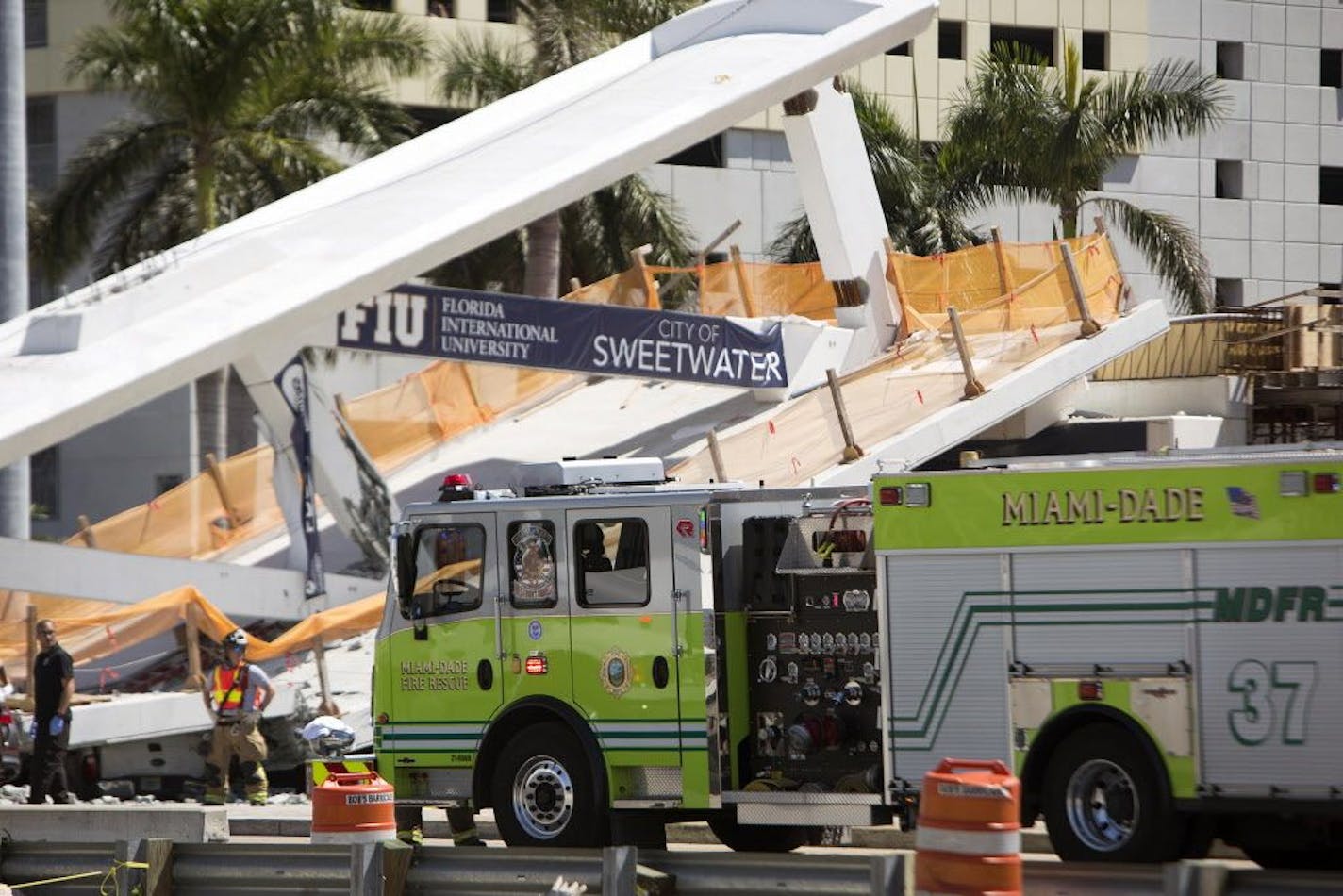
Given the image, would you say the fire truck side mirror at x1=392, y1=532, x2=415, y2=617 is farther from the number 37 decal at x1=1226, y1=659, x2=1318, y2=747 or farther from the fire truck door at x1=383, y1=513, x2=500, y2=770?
the number 37 decal at x1=1226, y1=659, x2=1318, y2=747

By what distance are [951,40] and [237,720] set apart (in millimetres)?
49206

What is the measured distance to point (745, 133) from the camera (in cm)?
6141

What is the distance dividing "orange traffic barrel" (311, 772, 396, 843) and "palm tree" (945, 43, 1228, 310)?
34237mm

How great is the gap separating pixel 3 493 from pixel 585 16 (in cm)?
2123

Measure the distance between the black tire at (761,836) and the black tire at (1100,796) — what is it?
2668mm

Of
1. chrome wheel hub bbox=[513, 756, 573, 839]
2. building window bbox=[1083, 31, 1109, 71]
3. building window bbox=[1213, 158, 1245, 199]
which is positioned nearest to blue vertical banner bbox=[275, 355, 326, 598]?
chrome wheel hub bbox=[513, 756, 573, 839]

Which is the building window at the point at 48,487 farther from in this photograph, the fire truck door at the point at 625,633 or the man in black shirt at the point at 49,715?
the fire truck door at the point at 625,633

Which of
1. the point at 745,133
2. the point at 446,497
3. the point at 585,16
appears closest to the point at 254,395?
the point at 446,497

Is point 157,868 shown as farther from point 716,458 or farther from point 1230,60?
point 1230,60

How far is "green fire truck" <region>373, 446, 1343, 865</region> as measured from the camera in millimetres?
11859

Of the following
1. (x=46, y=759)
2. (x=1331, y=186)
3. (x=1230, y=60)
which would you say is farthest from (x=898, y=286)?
(x=1331, y=186)

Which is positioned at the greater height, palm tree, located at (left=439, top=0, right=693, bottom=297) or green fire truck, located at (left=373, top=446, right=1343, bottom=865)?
palm tree, located at (left=439, top=0, right=693, bottom=297)

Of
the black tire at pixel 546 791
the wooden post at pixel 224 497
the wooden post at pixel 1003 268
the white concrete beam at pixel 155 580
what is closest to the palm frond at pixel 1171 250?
the wooden post at pixel 1003 268

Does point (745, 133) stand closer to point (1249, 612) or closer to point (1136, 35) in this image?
point (1136, 35)
